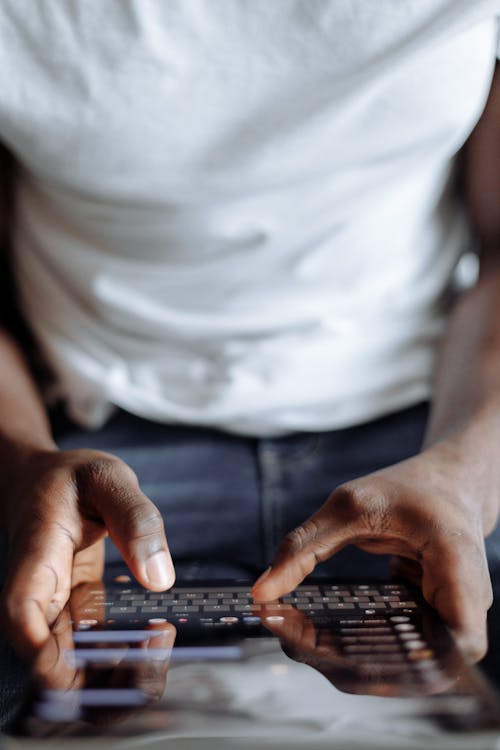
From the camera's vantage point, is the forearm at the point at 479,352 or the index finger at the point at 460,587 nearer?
A: the index finger at the point at 460,587

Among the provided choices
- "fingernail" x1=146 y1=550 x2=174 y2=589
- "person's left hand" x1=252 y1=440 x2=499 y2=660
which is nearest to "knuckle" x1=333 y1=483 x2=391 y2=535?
"person's left hand" x1=252 y1=440 x2=499 y2=660

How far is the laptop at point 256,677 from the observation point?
1.13ft

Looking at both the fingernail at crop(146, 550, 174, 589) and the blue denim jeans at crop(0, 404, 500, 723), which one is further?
the blue denim jeans at crop(0, 404, 500, 723)

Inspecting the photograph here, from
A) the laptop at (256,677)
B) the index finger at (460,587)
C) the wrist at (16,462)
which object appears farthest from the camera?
the wrist at (16,462)

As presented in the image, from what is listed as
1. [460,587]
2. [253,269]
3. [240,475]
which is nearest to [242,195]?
[253,269]

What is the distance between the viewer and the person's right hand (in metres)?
0.47

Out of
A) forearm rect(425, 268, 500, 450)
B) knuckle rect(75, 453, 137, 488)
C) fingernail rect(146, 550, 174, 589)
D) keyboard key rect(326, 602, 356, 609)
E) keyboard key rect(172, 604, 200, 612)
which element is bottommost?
forearm rect(425, 268, 500, 450)

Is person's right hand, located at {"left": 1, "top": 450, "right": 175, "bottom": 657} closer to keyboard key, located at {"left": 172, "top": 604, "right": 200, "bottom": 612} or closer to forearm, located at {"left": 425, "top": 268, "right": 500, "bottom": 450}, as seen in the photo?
keyboard key, located at {"left": 172, "top": 604, "right": 200, "bottom": 612}

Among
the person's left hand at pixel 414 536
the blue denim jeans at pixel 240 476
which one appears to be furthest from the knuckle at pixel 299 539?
the blue denim jeans at pixel 240 476

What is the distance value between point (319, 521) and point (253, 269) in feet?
0.77

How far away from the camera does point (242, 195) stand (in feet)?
2.12

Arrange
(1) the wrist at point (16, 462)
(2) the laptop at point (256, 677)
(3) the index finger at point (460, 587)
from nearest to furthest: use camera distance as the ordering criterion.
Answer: (2) the laptop at point (256, 677) → (3) the index finger at point (460, 587) → (1) the wrist at point (16, 462)

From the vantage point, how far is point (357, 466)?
69cm

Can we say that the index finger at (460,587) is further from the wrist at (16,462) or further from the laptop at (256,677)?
the wrist at (16,462)
